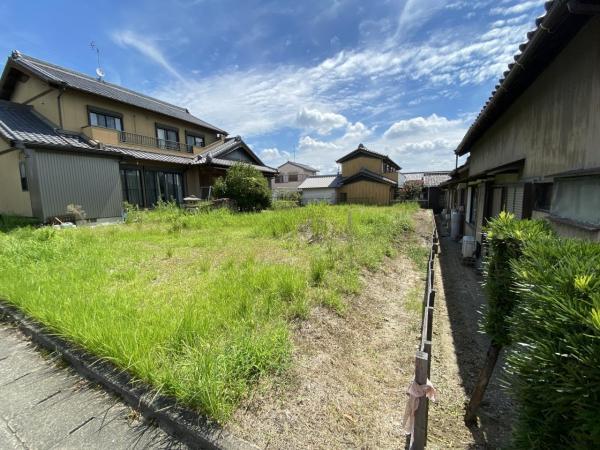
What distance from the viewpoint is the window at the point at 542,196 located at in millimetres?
4023

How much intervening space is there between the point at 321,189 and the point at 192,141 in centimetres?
1512

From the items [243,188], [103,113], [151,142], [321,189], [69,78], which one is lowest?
[243,188]

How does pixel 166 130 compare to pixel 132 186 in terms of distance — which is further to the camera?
pixel 166 130

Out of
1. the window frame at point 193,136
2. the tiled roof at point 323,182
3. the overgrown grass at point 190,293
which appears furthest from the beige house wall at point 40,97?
the tiled roof at point 323,182

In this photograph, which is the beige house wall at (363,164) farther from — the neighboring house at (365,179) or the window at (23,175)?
the window at (23,175)

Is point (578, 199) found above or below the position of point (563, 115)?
below

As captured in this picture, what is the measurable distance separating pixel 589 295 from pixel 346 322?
2.54m

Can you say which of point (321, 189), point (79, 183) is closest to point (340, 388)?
point (79, 183)

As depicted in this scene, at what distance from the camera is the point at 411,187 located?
98.7 feet

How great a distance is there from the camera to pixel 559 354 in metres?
1.03

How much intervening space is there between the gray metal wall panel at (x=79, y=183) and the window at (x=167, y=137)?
464cm

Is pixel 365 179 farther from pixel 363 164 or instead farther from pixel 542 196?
pixel 542 196

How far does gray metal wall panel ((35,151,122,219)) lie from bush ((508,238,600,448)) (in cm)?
1248

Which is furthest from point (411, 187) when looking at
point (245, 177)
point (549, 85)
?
point (549, 85)
